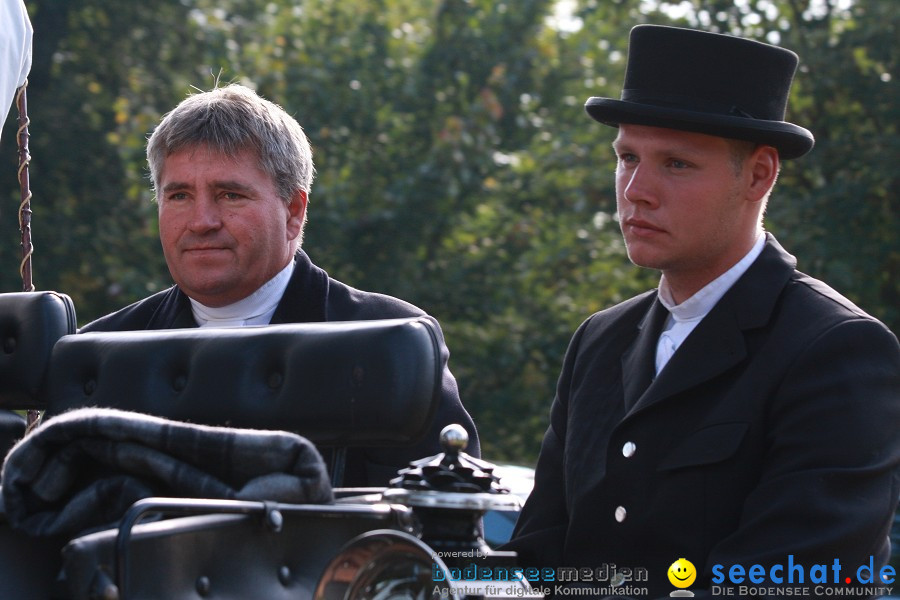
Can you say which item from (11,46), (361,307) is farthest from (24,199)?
(361,307)

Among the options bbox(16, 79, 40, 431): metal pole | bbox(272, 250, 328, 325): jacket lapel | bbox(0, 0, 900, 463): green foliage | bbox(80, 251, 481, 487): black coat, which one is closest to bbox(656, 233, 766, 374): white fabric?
bbox(80, 251, 481, 487): black coat

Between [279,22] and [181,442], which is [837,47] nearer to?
[279,22]

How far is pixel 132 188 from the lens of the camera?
11.2 metres

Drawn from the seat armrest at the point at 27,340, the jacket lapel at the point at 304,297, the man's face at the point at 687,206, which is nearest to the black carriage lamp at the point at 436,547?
the man's face at the point at 687,206

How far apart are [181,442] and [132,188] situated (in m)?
9.48

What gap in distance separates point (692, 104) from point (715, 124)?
10 cm

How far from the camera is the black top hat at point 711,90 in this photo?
8.50ft

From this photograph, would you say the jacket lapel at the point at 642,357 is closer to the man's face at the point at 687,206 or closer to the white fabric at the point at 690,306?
the white fabric at the point at 690,306

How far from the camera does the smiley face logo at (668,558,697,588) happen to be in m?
2.33

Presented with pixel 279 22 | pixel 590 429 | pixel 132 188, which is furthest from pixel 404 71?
pixel 590 429

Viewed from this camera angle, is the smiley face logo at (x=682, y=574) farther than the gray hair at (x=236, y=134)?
No

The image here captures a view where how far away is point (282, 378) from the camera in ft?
7.25

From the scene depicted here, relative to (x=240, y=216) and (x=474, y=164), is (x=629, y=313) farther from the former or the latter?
(x=474, y=164)

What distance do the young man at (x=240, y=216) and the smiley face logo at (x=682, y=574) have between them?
54 centimetres
